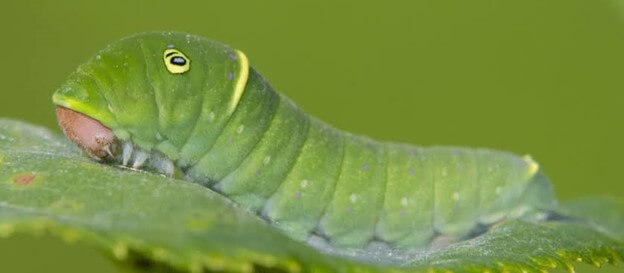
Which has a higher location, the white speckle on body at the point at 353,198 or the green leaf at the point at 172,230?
the green leaf at the point at 172,230

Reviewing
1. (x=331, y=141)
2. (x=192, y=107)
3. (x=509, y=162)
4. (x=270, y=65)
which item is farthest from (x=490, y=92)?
(x=192, y=107)

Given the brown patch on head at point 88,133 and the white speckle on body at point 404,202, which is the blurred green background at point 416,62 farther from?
the brown patch on head at point 88,133

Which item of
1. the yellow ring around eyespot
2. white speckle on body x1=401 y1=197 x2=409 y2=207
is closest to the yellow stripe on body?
the yellow ring around eyespot

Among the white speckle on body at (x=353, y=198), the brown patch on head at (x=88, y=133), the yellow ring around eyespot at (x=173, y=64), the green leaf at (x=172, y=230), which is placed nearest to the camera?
the green leaf at (x=172, y=230)

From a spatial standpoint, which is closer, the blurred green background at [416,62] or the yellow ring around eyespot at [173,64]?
the yellow ring around eyespot at [173,64]

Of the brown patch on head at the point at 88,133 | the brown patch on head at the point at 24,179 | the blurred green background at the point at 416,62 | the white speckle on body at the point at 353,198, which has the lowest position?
the blurred green background at the point at 416,62

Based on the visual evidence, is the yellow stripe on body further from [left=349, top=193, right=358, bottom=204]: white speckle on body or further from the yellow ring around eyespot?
[left=349, top=193, right=358, bottom=204]: white speckle on body

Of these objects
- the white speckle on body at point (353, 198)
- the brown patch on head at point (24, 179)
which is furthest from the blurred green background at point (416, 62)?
the brown patch on head at point (24, 179)

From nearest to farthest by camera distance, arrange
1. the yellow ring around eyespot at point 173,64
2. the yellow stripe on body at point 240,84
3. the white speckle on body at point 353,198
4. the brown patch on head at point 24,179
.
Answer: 1. the brown patch on head at point 24,179
2. the yellow ring around eyespot at point 173,64
3. the yellow stripe on body at point 240,84
4. the white speckle on body at point 353,198

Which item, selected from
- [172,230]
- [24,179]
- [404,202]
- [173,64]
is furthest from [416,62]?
[172,230]
